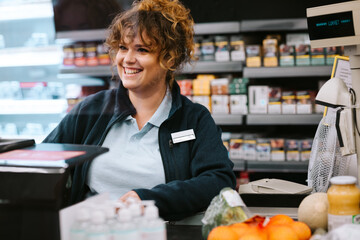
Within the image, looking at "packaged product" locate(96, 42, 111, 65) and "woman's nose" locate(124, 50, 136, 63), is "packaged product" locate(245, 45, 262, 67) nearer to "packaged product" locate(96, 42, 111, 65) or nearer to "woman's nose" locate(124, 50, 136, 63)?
"packaged product" locate(96, 42, 111, 65)

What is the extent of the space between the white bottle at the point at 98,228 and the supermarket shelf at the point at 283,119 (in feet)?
9.82

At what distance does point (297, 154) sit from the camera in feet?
12.4

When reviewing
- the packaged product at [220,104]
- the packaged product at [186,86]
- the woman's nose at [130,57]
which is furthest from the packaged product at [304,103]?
the woman's nose at [130,57]

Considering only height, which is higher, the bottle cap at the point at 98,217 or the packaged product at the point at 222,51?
the packaged product at the point at 222,51

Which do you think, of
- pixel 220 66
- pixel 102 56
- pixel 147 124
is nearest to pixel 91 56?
pixel 102 56

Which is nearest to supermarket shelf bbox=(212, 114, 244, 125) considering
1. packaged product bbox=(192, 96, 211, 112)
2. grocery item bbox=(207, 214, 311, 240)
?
packaged product bbox=(192, 96, 211, 112)

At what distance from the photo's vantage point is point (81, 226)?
89 cm

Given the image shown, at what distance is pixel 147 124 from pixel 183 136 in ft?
0.56

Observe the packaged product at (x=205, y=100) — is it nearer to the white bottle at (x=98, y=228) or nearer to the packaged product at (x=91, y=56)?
the packaged product at (x=91, y=56)

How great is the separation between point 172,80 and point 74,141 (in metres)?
0.54

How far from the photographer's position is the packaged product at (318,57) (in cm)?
360

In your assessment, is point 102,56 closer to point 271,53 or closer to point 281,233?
point 271,53

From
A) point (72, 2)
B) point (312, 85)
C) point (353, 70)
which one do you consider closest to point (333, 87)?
point (353, 70)

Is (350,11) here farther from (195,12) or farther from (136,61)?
(195,12)
